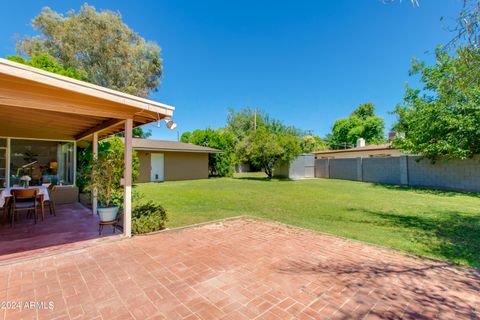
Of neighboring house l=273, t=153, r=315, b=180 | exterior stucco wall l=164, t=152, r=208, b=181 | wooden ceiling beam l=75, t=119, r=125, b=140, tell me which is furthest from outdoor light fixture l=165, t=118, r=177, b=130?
neighboring house l=273, t=153, r=315, b=180

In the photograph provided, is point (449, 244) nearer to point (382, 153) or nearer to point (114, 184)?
point (114, 184)

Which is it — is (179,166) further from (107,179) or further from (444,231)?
(444,231)

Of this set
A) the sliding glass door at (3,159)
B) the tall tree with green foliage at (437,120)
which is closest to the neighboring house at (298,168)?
the tall tree with green foliage at (437,120)

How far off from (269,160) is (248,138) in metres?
2.47

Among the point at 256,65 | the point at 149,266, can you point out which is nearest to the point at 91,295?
the point at 149,266

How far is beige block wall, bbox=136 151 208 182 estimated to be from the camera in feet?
53.8

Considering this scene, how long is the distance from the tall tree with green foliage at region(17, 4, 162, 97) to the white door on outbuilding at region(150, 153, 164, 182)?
19.2 ft

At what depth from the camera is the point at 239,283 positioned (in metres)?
2.80

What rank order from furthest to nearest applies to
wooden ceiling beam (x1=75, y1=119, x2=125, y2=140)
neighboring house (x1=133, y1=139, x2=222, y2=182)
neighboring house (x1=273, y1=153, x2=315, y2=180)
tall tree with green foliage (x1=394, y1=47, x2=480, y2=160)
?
neighboring house (x1=273, y1=153, x2=315, y2=180)
neighboring house (x1=133, y1=139, x2=222, y2=182)
tall tree with green foliage (x1=394, y1=47, x2=480, y2=160)
wooden ceiling beam (x1=75, y1=119, x2=125, y2=140)

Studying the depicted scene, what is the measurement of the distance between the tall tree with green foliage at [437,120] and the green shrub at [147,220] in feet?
37.8

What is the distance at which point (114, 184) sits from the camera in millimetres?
5031

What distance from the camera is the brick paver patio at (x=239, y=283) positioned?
227 cm

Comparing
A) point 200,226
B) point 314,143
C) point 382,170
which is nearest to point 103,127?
point 200,226

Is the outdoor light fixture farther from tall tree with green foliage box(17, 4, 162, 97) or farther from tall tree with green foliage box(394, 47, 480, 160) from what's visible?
tall tree with green foliage box(17, 4, 162, 97)
